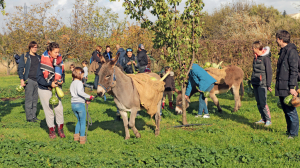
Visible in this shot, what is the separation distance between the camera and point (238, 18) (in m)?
27.4

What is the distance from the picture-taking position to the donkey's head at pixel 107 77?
6112 mm

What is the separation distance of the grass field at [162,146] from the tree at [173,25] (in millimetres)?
1966

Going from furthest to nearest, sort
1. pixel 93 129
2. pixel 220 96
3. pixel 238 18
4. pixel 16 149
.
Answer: pixel 238 18
pixel 220 96
pixel 93 129
pixel 16 149

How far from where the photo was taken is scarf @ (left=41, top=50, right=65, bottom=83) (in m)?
6.48

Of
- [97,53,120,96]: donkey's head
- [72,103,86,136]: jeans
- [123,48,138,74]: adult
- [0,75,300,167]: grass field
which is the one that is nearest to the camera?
[0,75,300,167]: grass field

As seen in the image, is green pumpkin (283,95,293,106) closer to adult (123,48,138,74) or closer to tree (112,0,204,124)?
tree (112,0,204,124)

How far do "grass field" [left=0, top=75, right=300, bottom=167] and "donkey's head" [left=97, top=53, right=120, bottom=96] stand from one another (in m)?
1.47

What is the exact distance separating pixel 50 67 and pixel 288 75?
5.96m

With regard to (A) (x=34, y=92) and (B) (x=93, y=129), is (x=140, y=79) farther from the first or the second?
(A) (x=34, y=92)

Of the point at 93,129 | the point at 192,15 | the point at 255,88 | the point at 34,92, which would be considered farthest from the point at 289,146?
the point at 34,92

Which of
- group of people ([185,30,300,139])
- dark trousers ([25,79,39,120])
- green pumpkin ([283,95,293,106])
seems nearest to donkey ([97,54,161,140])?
group of people ([185,30,300,139])

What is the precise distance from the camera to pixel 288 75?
5.85 meters

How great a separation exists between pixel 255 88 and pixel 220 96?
5435 millimetres

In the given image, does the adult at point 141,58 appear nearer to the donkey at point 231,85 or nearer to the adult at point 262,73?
the donkey at point 231,85
